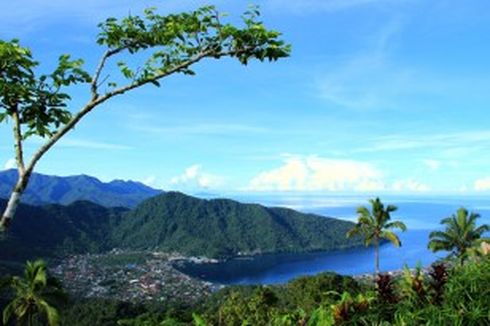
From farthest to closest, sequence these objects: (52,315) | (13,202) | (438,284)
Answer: (52,315) → (13,202) → (438,284)

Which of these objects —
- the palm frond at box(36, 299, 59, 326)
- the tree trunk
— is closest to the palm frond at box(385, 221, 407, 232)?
the palm frond at box(36, 299, 59, 326)

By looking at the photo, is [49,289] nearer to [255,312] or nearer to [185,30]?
[255,312]

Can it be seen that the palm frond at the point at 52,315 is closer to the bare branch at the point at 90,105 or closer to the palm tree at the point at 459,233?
the bare branch at the point at 90,105

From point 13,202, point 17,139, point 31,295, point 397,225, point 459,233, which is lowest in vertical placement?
point 31,295

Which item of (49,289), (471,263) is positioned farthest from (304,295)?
(471,263)

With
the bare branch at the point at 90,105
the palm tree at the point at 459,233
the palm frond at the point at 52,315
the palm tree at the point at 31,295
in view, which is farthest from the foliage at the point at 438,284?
the palm tree at the point at 459,233

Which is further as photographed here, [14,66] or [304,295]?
[304,295]

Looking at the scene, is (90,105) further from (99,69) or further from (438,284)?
(438,284)

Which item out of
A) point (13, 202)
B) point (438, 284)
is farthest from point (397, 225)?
point (13, 202)

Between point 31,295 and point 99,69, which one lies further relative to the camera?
point 31,295
